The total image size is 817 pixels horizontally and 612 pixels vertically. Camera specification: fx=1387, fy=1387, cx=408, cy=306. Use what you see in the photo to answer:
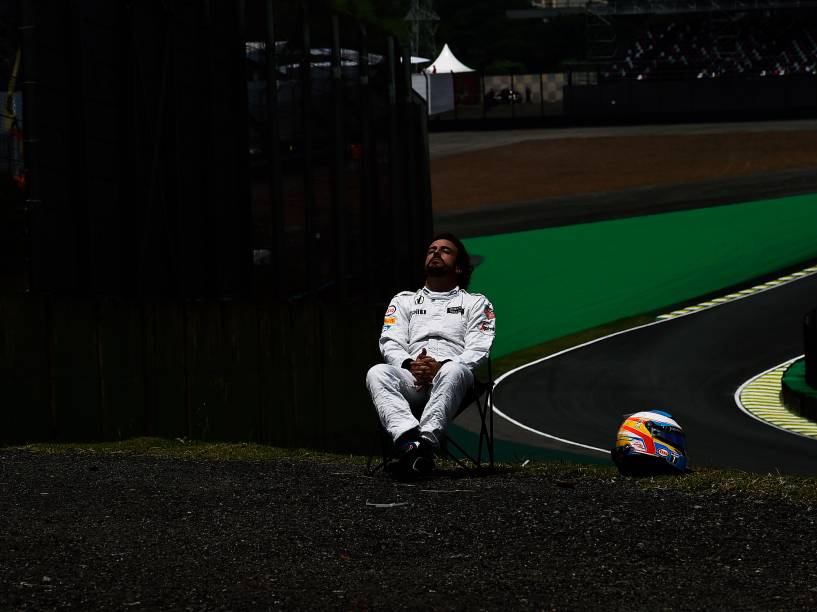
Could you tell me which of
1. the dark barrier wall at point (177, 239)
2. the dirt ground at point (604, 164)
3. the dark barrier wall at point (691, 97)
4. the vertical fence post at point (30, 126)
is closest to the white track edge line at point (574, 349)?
the dark barrier wall at point (177, 239)

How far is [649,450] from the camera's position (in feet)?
25.8

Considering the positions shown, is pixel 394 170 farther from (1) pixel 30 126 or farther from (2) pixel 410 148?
(1) pixel 30 126

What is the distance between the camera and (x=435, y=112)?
186ft

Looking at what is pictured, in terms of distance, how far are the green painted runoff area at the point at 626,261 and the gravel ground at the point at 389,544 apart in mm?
21437

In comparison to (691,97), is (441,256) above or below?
below

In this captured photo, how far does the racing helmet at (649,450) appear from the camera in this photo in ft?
25.8

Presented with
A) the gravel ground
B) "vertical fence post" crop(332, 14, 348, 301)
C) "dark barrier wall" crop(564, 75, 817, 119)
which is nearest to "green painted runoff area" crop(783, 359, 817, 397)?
"vertical fence post" crop(332, 14, 348, 301)

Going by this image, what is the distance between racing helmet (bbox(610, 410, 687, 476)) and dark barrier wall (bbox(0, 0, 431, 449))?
13.8 feet

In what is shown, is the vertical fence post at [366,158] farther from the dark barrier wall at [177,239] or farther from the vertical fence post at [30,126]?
the vertical fence post at [30,126]

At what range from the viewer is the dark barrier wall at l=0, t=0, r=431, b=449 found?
10305 millimetres

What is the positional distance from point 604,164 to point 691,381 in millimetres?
26408

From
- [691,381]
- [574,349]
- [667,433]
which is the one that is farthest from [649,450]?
[574,349]

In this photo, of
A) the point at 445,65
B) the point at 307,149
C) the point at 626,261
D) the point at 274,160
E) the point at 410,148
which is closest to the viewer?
the point at 274,160

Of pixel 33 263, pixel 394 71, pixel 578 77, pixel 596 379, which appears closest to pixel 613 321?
pixel 596 379
